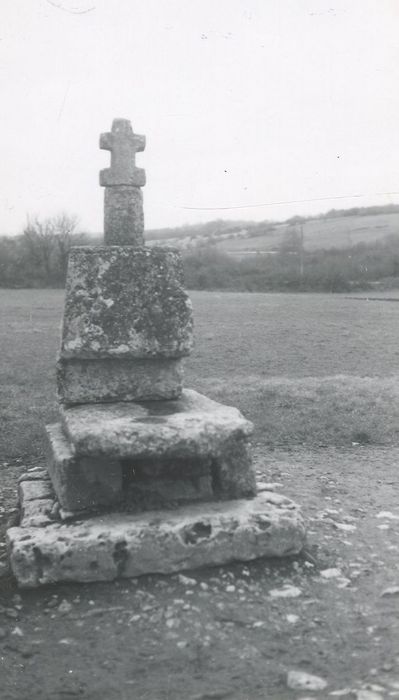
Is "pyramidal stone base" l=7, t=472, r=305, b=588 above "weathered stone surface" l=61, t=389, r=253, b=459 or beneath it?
beneath

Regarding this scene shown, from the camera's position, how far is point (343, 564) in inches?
179

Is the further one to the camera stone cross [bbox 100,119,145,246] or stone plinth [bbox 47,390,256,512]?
stone cross [bbox 100,119,145,246]

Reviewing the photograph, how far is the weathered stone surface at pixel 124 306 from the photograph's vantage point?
5.01 m

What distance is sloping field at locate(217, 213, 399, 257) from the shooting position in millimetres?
44625

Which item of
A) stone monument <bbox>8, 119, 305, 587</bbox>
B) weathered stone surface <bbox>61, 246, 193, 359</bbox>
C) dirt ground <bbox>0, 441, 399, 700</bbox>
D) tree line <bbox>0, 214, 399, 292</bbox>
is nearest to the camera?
dirt ground <bbox>0, 441, 399, 700</bbox>

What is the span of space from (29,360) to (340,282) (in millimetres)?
26666

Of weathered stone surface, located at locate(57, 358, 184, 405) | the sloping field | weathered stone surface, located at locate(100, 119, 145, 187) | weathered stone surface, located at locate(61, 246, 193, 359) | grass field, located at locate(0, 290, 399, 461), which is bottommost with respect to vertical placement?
grass field, located at locate(0, 290, 399, 461)

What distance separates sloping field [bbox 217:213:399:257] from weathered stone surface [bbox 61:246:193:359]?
39.2 metres

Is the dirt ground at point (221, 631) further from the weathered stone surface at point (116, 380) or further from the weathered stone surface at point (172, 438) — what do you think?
the weathered stone surface at point (116, 380)

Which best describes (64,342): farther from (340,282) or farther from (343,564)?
(340,282)

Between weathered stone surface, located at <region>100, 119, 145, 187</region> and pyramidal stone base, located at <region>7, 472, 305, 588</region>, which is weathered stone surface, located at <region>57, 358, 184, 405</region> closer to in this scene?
pyramidal stone base, located at <region>7, 472, 305, 588</region>

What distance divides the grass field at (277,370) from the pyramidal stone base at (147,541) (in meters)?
3.23

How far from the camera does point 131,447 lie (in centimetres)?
442

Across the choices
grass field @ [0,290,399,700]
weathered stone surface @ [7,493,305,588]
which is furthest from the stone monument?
grass field @ [0,290,399,700]
